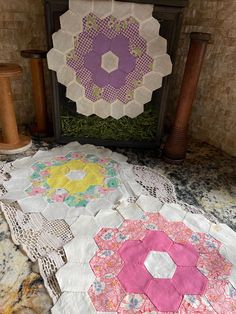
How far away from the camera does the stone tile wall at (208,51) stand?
Result: 1207mm

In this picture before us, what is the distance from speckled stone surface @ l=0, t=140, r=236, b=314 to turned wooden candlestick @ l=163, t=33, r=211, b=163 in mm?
62

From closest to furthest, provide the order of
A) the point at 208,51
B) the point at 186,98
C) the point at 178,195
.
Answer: the point at 178,195 < the point at 186,98 < the point at 208,51

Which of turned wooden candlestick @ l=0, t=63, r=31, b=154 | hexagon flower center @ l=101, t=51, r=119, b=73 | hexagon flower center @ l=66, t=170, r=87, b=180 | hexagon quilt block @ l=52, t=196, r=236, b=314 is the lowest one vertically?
hexagon quilt block @ l=52, t=196, r=236, b=314

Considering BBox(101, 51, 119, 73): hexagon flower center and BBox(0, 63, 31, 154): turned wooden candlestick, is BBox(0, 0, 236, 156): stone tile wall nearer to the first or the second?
BBox(0, 63, 31, 154): turned wooden candlestick

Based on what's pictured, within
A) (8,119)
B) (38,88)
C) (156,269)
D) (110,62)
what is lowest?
(156,269)

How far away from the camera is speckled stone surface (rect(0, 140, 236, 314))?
657 millimetres

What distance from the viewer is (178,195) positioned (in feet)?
3.45

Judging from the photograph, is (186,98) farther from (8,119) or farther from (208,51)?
(8,119)

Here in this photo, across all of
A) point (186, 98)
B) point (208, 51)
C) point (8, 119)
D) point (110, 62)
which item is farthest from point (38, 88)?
point (208, 51)

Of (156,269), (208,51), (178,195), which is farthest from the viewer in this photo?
(208,51)

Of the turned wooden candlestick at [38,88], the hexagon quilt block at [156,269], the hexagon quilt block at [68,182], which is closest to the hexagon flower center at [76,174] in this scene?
the hexagon quilt block at [68,182]

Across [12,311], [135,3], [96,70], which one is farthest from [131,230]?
[135,3]

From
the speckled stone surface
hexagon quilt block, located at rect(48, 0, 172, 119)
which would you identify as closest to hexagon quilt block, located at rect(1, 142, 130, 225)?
the speckled stone surface

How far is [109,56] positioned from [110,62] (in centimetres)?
2
